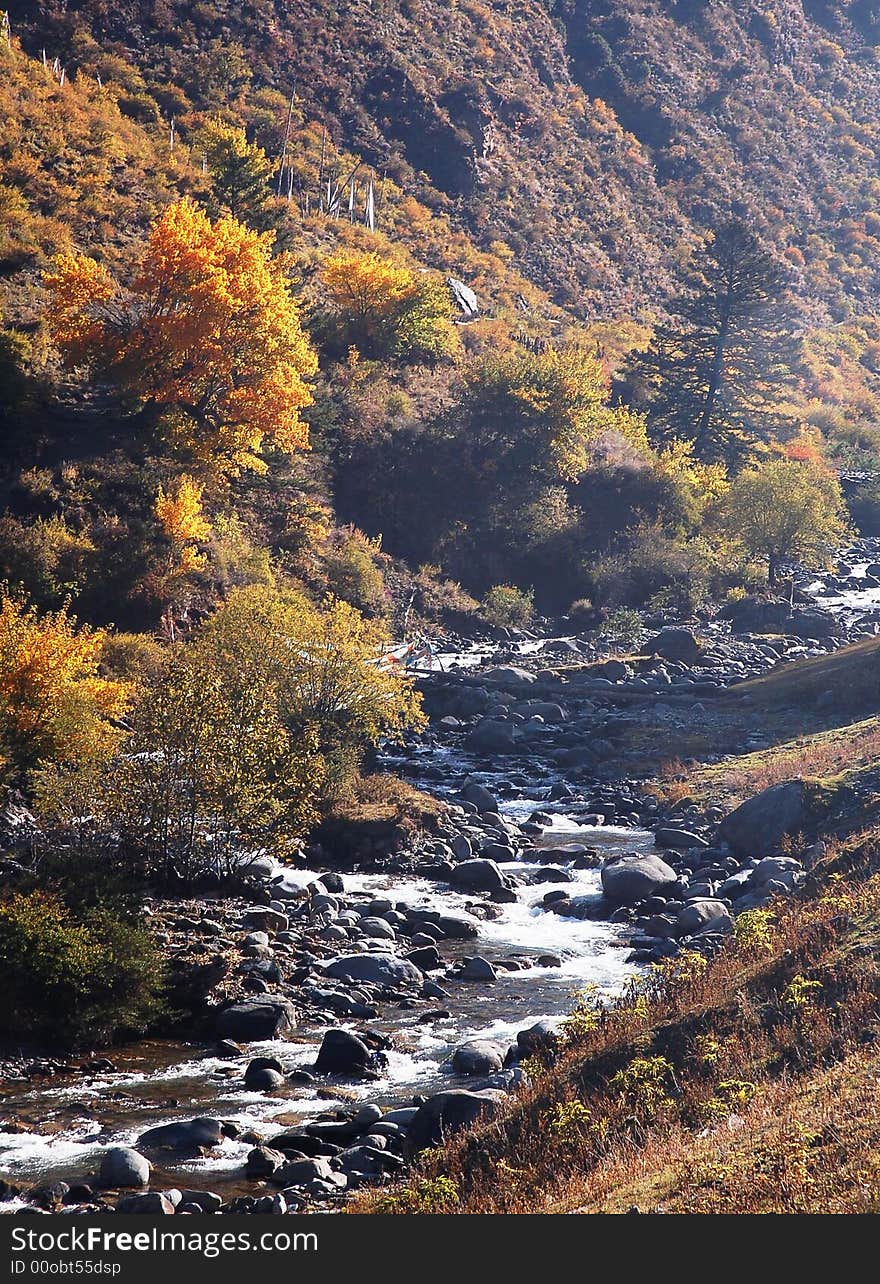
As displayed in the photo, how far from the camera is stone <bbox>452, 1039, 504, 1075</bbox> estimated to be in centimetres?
1789

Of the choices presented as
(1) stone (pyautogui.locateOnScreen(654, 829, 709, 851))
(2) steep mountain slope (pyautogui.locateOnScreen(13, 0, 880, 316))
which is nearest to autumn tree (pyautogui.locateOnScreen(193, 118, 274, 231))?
(2) steep mountain slope (pyautogui.locateOnScreen(13, 0, 880, 316))

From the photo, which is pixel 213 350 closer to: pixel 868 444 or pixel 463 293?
pixel 463 293

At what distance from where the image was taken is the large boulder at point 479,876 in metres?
26.8

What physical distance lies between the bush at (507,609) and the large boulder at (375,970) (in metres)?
34.5

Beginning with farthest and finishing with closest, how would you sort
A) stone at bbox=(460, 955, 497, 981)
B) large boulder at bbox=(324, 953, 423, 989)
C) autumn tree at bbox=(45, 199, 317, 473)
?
autumn tree at bbox=(45, 199, 317, 473) < stone at bbox=(460, 955, 497, 981) < large boulder at bbox=(324, 953, 423, 989)

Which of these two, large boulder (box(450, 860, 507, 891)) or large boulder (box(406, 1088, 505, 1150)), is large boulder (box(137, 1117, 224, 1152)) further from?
large boulder (box(450, 860, 507, 891))

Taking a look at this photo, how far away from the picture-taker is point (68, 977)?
18266 mm

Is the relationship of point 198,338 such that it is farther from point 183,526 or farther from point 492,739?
point 492,739

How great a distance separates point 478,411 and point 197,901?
148ft

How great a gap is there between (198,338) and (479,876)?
28.4 metres

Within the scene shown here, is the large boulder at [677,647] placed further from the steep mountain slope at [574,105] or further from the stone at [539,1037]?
the steep mountain slope at [574,105]

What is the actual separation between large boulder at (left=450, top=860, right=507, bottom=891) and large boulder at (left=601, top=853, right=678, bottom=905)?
2230mm

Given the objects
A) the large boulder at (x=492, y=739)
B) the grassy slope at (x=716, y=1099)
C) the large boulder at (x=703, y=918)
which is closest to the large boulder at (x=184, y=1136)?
the grassy slope at (x=716, y=1099)

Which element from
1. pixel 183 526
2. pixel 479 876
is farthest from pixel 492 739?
pixel 183 526
